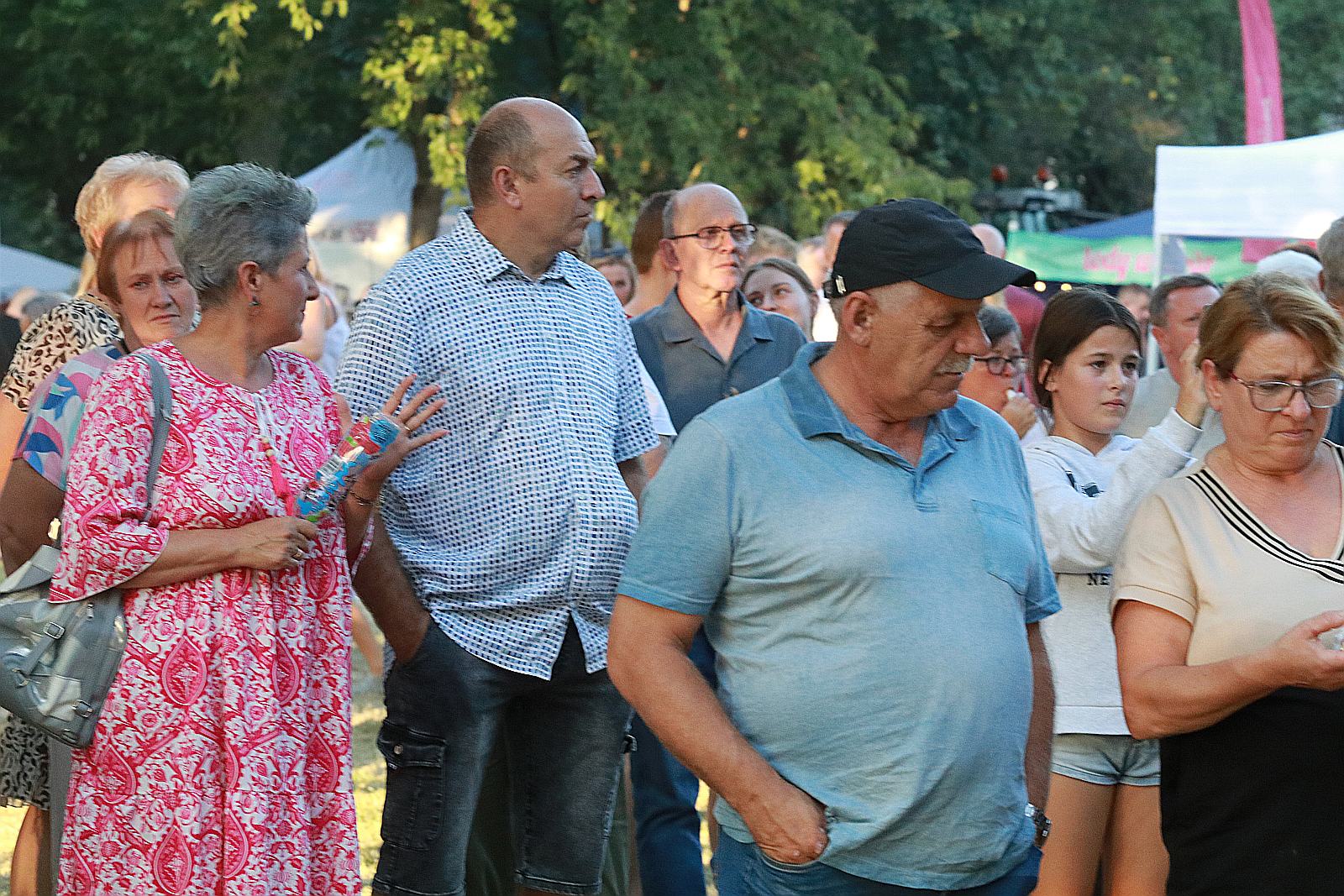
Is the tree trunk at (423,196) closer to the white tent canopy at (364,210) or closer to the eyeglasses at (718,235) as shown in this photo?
the white tent canopy at (364,210)

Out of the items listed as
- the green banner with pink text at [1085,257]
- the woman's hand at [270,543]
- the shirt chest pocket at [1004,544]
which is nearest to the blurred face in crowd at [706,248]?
the woman's hand at [270,543]

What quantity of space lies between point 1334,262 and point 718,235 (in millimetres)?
2392

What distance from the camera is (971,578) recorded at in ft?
9.48

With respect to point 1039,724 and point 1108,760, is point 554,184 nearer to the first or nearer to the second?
point 1039,724

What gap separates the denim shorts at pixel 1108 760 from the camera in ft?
13.6

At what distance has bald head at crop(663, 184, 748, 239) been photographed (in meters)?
6.02

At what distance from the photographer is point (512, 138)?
418 cm

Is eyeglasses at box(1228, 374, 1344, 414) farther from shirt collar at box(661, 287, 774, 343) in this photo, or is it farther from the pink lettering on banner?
the pink lettering on banner

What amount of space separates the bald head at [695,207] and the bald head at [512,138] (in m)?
1.77

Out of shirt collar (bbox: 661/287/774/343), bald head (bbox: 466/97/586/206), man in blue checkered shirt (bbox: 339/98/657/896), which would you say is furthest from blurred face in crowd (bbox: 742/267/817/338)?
man in blue checkered shirt (bbox: 339/98/657/896)

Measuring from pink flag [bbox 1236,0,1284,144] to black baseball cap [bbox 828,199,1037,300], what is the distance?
10.7m

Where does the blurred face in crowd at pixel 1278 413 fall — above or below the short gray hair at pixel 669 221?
below

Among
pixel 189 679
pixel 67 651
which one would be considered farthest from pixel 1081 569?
pixel 67 651

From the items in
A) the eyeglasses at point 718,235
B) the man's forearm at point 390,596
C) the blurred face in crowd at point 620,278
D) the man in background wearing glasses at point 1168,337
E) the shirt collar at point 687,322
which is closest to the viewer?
the man's forearm at point 390,596
